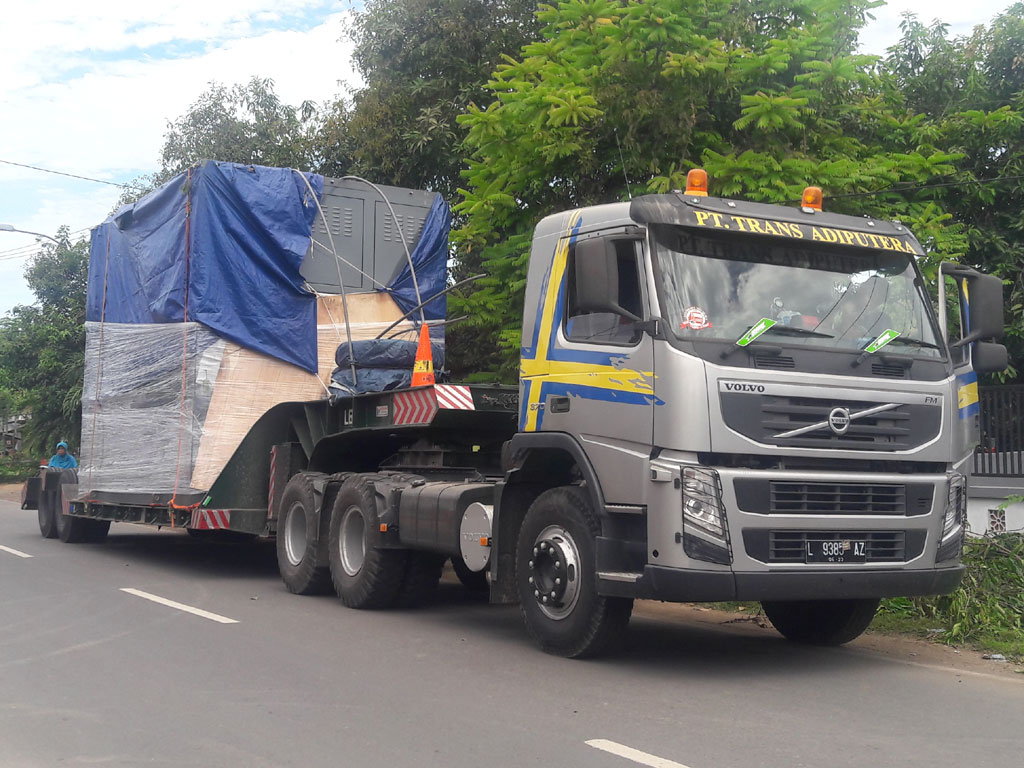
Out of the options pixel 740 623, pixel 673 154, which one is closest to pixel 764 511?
pixel 740 623

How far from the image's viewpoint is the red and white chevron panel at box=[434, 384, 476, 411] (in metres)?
9.70

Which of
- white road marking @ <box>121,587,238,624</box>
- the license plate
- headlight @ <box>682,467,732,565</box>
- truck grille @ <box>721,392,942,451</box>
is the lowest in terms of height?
white road marking @ <box>121,587,238,624</box>

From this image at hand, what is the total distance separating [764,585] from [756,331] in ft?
5.14

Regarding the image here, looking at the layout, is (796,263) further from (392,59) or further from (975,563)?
(392,59)

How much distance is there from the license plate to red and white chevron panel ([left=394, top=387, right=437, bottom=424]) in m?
3.53

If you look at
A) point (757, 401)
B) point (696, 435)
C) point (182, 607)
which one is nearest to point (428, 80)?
point (182, 607)

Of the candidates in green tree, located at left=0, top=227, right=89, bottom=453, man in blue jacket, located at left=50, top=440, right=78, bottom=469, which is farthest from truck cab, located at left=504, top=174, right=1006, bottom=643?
green tree, located at left=0, top=227, right=89, bottom=453

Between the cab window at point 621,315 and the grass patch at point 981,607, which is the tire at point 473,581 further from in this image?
the cab window at point 621,315

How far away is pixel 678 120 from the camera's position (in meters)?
12.4

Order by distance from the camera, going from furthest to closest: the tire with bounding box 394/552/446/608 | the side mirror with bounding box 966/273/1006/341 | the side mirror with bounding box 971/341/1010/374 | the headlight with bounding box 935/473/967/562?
the tire with bounding box 394/552/446/608 → the side mirror with bounding box 971/341/1010/374 → the side mirror with bounding box 966/273/1006/341 → the headlight with bounding box 935/473/967/562

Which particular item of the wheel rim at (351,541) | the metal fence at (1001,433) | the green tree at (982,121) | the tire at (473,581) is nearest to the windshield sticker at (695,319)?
the wheel rim at (351,541)

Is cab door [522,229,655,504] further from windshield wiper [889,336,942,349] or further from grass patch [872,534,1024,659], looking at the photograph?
grass patch [872,534,1024,659]

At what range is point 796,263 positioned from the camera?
7875mm

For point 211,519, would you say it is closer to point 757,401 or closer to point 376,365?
point 376,365
